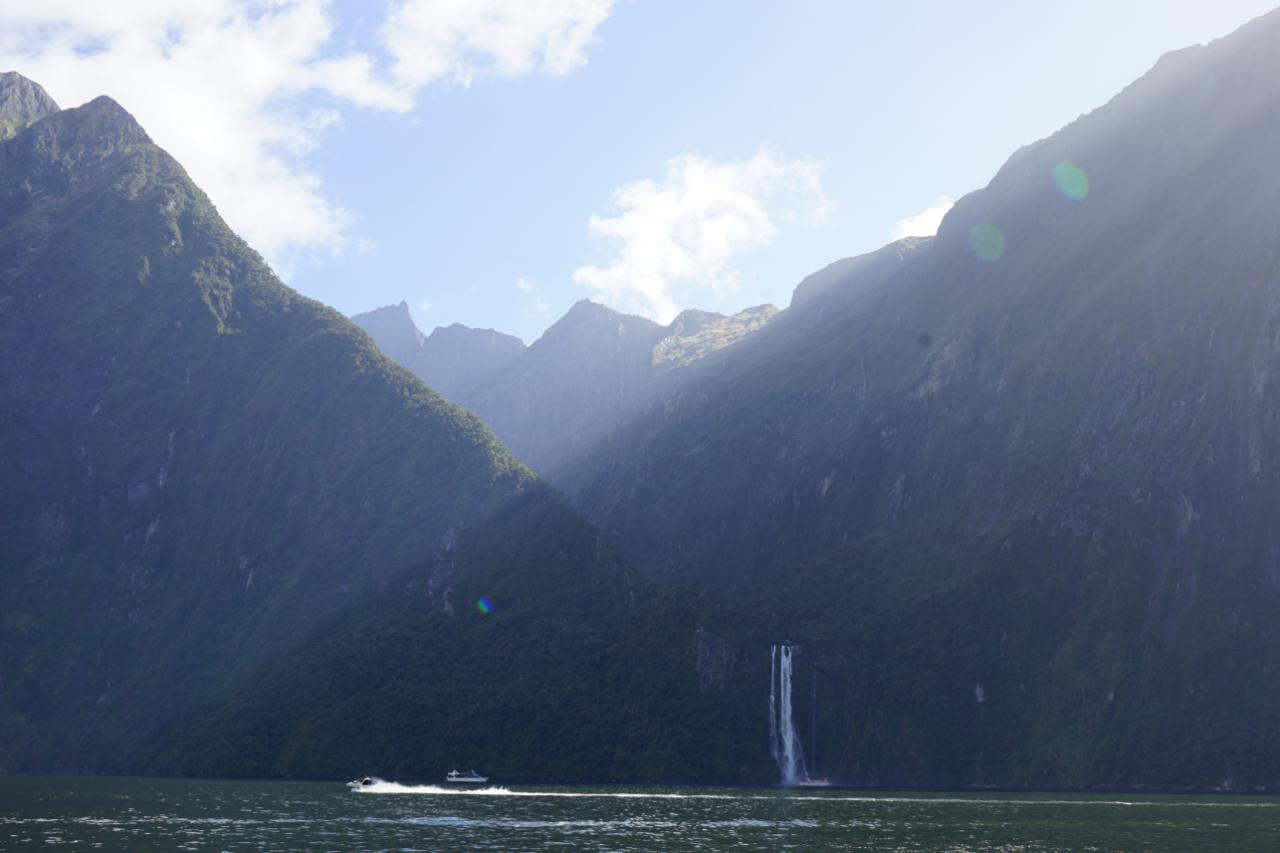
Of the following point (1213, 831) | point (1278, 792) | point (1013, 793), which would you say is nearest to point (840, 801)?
point (1013, 793)

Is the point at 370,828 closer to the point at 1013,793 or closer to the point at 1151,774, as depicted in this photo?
the point at 1013,793

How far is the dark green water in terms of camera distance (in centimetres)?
9294

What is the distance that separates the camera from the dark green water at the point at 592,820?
305 feet

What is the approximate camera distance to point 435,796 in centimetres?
15275

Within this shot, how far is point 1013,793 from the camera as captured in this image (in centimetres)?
18312

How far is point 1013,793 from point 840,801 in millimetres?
39447

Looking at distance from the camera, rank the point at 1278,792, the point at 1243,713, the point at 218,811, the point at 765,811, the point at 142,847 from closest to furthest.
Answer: the point at 142,847 → the point at 218,811 → the point at 765,811 → the point at 1278,792 → the point at 1243,713

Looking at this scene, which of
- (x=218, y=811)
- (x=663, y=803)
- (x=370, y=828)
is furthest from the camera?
(x=663, y=803)

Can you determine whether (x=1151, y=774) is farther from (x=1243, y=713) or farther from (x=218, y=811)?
(x=218, y=811)

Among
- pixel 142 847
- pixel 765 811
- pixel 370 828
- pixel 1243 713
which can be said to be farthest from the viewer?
pixel 1243 713

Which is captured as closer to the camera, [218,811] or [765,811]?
[218,811]

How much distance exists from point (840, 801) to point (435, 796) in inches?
1791

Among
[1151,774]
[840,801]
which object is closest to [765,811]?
[840,801]

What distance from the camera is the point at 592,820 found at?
4547 inches
